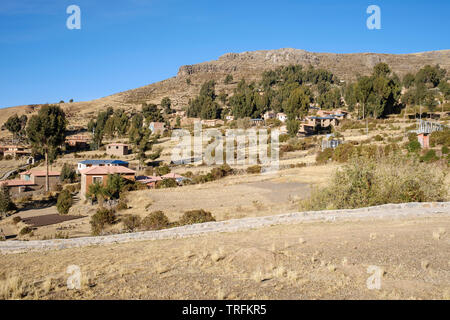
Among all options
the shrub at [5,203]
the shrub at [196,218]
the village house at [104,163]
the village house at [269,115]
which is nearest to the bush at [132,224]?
the shrub at [196,218]

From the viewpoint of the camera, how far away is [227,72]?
149250 mm

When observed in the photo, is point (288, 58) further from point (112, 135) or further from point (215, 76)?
point (112, 135)

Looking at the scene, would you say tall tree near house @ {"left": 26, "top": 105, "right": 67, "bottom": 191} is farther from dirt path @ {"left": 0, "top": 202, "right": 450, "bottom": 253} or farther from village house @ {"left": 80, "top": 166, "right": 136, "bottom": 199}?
dirt path @ {"left": 0, "top": 202, "right": 450, "bottom": 253}

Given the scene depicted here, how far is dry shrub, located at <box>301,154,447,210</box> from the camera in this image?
51.9 ft

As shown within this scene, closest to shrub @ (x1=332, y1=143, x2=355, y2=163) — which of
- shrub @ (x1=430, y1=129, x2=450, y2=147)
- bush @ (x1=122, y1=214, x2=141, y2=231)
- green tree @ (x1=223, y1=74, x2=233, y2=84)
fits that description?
shrub @ (x1=430, y1=129, x2=450, y2=147)

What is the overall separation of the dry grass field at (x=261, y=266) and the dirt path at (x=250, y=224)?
2.95ft

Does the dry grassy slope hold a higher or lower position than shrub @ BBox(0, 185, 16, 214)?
higher

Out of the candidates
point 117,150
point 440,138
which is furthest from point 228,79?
point 440,138

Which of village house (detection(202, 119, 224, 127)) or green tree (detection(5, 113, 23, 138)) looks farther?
green tree (detection(5, 113, 23, 138))

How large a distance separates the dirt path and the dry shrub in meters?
1.78

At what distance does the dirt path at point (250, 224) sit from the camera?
1319cm

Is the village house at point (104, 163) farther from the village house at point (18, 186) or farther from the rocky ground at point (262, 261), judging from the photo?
the rocky ground at point (262, 261)

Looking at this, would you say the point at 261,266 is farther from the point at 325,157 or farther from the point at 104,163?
the point at 104,163

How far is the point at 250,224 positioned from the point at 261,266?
5986 mm
